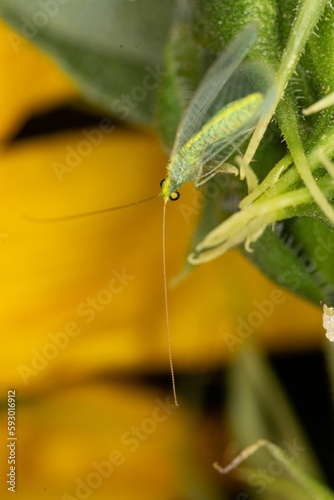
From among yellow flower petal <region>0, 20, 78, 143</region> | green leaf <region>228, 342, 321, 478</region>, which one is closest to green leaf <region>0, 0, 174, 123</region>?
yellow flower petal <region>0, 20, 78, 143</region>

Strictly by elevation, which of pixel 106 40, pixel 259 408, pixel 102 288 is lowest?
pixel 259 408

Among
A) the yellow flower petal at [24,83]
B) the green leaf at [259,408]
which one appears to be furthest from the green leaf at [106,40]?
the green leaf at [259,408]

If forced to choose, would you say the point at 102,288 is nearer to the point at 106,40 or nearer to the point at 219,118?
the point at 106,40

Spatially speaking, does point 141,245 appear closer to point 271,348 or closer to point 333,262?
point 271,348

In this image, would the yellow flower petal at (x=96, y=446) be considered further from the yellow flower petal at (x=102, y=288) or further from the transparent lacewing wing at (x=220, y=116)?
the transparent lacewing wing at (x=220, y=116)

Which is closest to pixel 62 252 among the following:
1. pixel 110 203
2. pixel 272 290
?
pixel 110 203

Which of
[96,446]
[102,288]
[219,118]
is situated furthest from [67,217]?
[219,118]

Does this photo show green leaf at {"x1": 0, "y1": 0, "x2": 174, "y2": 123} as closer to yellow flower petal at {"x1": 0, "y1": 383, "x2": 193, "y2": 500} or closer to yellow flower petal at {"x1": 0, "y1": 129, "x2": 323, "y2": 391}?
yellow flower petal at {"x1": 0, "y1": 129, "x2": 323, "y2": 391}
